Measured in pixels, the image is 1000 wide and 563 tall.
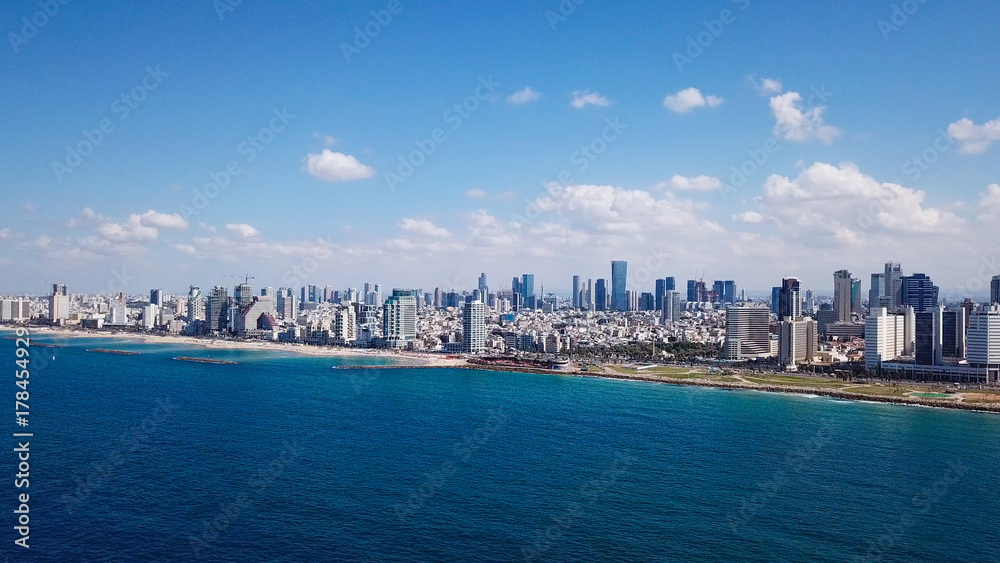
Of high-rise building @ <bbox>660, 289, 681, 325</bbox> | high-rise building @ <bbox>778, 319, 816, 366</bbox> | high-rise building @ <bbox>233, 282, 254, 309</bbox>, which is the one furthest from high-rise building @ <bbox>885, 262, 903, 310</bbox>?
high-rise building @ <bbox>233, 282, 254, 309</bbox>

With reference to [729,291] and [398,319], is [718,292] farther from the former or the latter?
[398,319]

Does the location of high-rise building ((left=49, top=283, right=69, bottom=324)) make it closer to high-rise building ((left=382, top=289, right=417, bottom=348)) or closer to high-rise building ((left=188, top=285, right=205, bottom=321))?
high-rise building ((left=188, top=285, right=205, bottom=321))

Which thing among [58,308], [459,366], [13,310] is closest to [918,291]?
[459,366]

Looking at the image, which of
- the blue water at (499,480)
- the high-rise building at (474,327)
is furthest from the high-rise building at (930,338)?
the high-rise building at (474,327)

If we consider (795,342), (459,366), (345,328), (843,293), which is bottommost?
(459,366)

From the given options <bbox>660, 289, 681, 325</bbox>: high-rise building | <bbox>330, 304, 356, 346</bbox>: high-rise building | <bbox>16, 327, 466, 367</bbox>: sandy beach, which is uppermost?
<bbox>660, 289, 681, 325</bbox>: high-rise building

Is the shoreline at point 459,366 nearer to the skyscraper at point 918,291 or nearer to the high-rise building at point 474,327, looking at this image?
the high-rise building at point 474,327

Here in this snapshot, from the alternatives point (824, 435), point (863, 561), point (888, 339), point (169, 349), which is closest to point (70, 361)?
point (169, 349)

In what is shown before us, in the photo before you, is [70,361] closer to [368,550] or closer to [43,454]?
[43,454]
